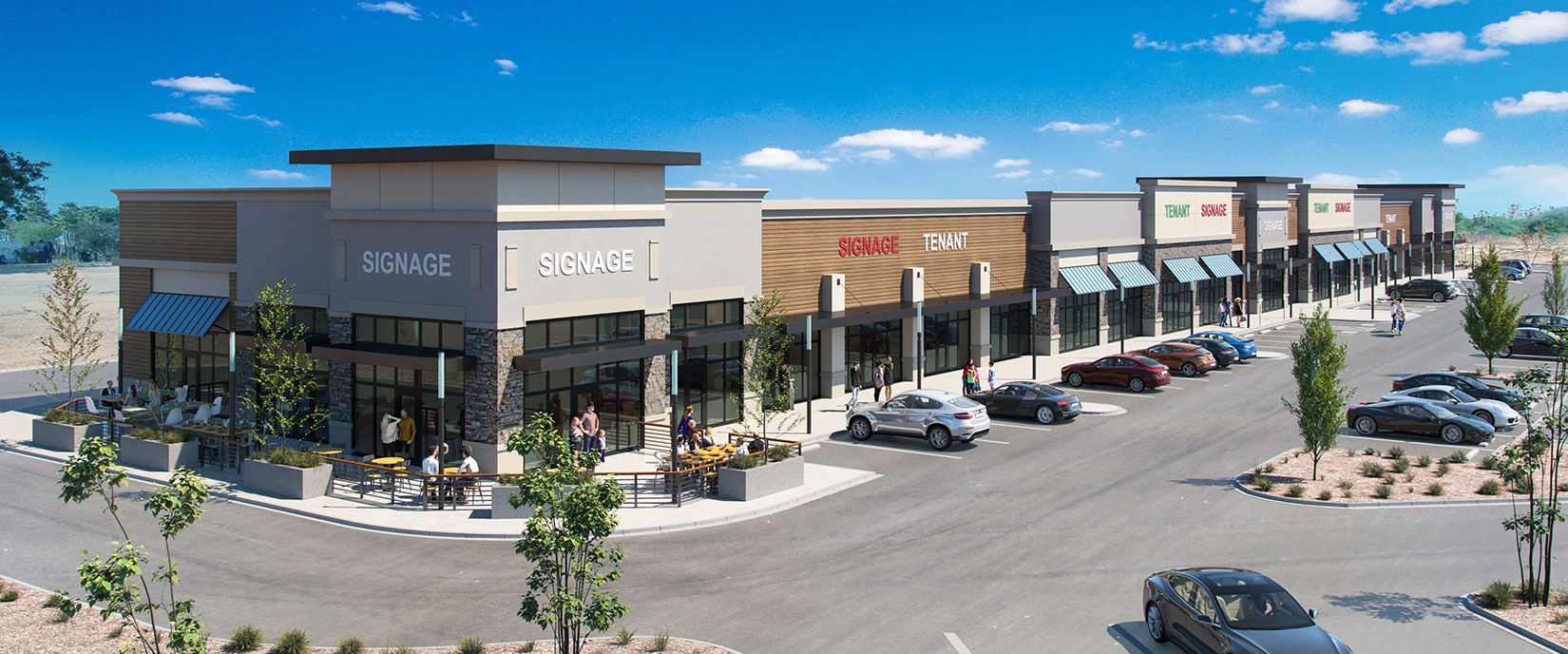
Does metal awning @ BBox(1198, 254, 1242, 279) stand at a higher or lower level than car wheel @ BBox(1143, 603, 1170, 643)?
higher

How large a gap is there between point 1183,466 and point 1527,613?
1126 centimetres

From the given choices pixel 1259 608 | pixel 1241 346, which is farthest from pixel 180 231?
pixel 1241 346

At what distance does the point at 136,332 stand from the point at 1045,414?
2973 centimetres

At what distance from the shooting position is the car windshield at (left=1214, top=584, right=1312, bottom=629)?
14938 mm

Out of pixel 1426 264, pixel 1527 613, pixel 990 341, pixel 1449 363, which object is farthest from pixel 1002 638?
pixel 1426 264

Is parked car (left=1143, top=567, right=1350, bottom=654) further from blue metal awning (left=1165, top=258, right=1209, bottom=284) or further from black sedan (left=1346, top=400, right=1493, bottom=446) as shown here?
blue metal awning (left=1165, top=258, right=1209, bottom=284)

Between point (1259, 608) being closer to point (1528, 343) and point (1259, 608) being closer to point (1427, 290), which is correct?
point (1528, 343)

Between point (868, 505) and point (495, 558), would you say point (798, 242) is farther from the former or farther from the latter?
Result: point (495, 558)

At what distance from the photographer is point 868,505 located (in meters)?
25.1

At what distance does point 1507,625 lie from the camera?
56.2 ft

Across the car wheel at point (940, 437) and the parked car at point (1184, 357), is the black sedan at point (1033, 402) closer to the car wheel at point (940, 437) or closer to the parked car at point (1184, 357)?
the car wheel at point (940, 437)

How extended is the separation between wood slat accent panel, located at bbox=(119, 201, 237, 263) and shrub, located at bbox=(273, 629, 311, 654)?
22.5 m

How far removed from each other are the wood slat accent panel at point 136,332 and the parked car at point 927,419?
78.3 ft

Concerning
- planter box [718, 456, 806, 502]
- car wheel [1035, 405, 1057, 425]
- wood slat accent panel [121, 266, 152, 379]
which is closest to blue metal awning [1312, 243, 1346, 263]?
car wheel [1035, 405, 1057, 425]
